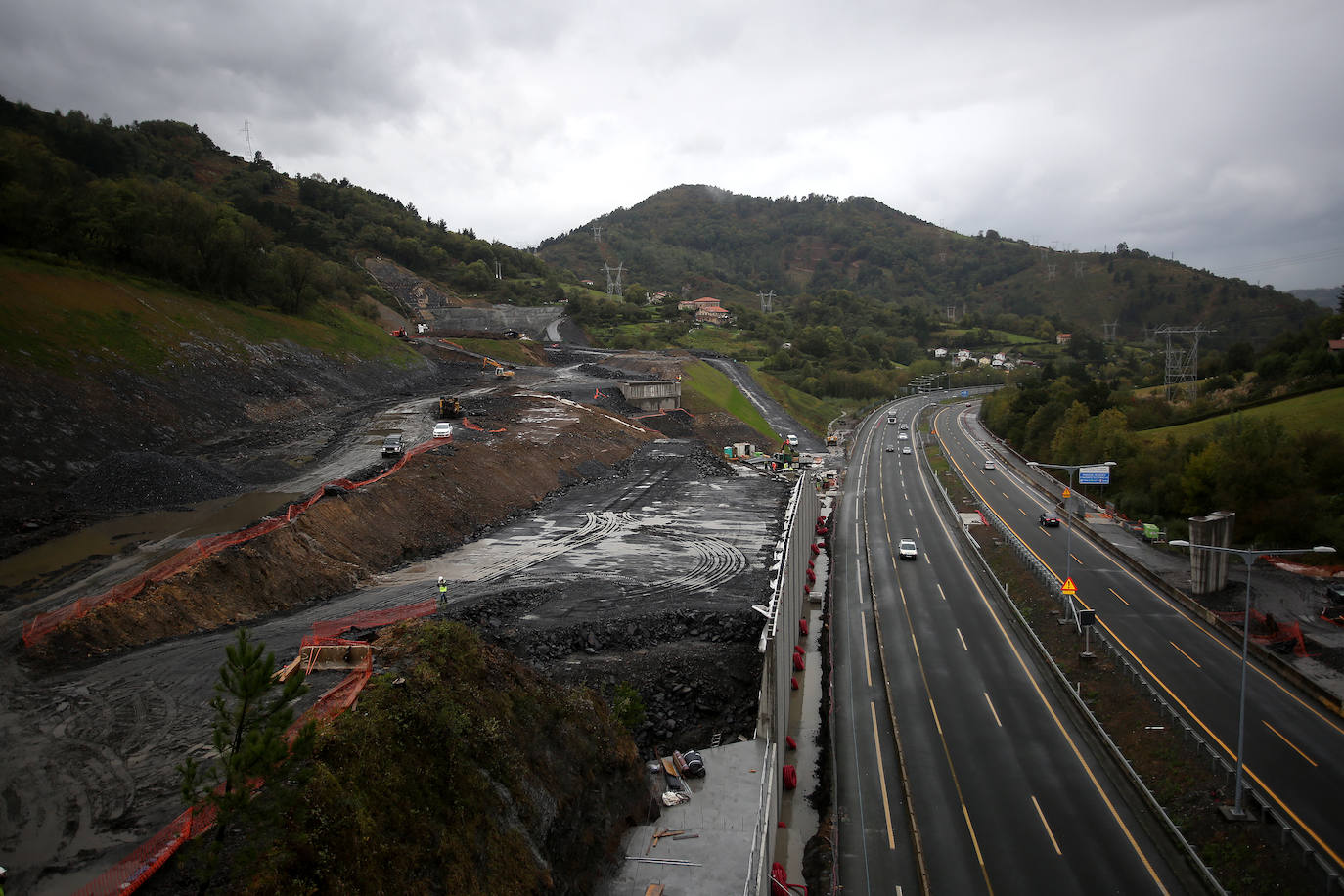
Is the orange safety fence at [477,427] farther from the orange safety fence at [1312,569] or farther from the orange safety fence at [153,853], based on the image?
the orange safety fence at [1312,569]

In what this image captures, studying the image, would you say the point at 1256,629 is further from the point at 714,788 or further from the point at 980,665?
the point at 714,788

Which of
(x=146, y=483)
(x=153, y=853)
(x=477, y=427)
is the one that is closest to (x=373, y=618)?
(x=153, y=853)

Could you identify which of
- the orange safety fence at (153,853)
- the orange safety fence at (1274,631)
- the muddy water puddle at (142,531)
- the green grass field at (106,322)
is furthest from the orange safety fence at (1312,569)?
the green grass field at (106,322)

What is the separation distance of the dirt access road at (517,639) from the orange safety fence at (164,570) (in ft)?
2.87

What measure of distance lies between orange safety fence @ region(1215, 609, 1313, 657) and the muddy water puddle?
42.6m

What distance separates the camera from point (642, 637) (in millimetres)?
28672

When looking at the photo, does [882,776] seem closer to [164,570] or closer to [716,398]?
[164,570]

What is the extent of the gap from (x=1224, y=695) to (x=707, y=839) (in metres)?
21.5

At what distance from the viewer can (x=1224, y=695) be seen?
88.5ft

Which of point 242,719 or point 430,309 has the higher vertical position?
point 430,309

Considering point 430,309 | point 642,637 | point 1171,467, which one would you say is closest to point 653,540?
point 642,637

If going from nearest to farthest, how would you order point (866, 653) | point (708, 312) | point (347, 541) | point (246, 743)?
point (246, 743) < point (347, 541) < point (866, 653) < point (708, 312)

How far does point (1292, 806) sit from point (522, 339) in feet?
314

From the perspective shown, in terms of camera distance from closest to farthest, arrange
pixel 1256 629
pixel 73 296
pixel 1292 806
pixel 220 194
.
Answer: pixel 1292 806, pixel 1256 629, pixel 73 296, pixel 220 194
